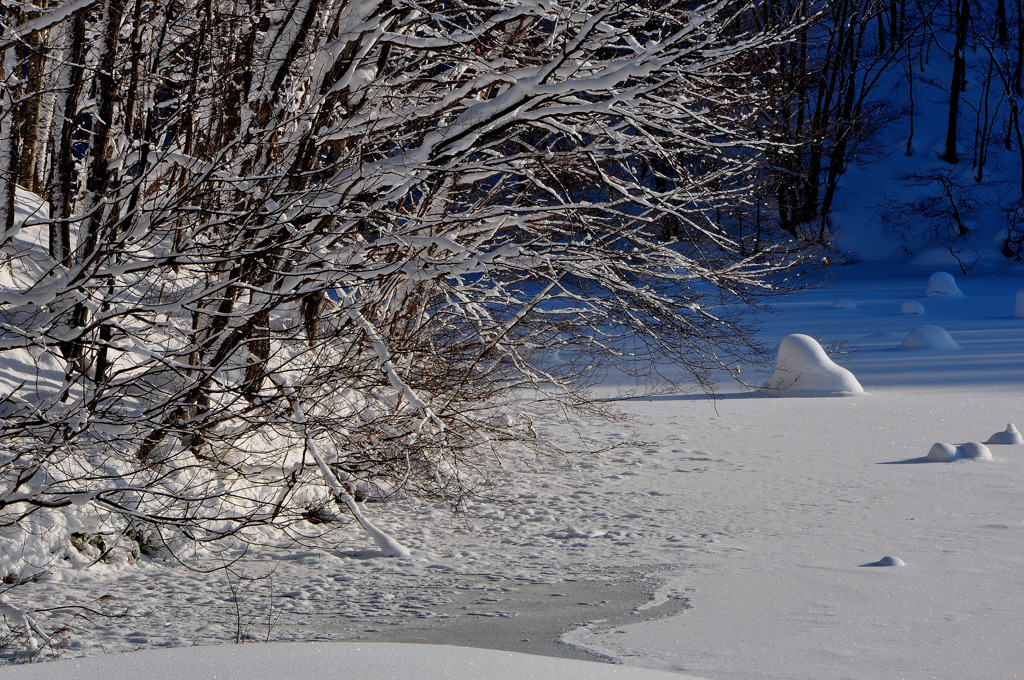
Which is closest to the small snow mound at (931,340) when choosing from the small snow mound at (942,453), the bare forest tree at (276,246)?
the small snow mound at (942,453)

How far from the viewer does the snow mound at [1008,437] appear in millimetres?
9781

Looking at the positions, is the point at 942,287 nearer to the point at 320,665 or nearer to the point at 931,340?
the point at 931,340

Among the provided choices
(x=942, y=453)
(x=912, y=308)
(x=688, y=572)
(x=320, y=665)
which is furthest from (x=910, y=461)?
(x=912, y=308)

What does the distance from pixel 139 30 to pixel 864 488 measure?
6131 mm

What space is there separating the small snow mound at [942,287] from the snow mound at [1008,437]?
49.9 ft

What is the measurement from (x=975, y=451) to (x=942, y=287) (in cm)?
1633

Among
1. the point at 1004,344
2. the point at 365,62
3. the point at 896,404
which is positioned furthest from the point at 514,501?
the point at 1004,344

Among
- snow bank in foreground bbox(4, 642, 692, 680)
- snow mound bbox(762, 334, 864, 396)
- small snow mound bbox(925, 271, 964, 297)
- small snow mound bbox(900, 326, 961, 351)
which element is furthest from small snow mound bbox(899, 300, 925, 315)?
snow bank in foreground bbox(4, 642, 692, 680)

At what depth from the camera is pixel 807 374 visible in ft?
44.2

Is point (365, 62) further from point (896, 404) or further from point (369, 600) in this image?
point (896, 404)

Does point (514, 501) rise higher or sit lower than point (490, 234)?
lower

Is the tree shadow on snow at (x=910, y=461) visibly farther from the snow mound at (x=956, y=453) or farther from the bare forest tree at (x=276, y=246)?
the bare forest tree at (x=276, y=246)

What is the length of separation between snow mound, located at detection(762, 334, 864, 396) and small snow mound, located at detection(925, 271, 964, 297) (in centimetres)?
1209

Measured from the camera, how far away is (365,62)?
8117mm
